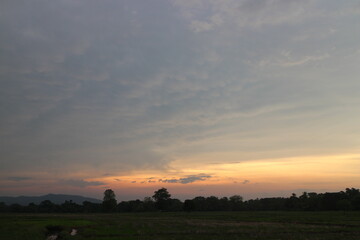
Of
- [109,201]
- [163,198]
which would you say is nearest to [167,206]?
[163,198]

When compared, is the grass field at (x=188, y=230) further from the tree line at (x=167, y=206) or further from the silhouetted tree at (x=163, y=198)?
the silhouetted tree at (x=163, y=198)

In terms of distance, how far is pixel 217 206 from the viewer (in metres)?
180

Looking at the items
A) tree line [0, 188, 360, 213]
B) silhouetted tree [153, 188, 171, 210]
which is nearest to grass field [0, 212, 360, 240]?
tree line [0, 188, 360, 213]

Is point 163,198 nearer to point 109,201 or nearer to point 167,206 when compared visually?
point 167,206

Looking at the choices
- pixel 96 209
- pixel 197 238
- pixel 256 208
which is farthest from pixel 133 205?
pixel 197 238

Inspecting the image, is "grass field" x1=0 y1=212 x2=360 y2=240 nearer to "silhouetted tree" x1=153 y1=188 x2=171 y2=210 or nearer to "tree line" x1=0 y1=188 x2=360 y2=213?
"tree line" x1=0 y1=188 x2=360 y2=213

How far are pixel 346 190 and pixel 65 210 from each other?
160 metres

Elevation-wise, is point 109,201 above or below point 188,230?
above

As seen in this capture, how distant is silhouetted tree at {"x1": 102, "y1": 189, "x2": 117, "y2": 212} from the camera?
15888 cm

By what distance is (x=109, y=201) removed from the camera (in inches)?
6260

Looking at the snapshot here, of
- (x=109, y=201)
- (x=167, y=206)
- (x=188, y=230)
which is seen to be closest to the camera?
(x=188, y=230)

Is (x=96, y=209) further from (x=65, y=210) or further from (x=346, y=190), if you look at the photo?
(x=346, y=190)

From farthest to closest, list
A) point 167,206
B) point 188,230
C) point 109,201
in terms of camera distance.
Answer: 1. point 167,206
2. point 109,201
3. point 188,230

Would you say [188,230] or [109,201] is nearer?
[188,230]
